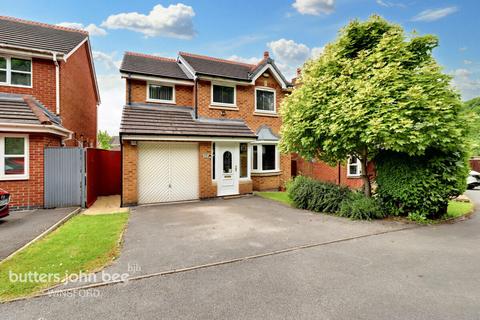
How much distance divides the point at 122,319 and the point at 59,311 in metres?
0.90

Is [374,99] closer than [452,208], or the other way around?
[374,99]

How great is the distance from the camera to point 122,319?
2953mm

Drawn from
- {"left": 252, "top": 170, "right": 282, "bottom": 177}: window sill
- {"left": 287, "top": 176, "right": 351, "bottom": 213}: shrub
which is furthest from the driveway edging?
{"left": 252, "top": 170, "right": 282, "bottom": 177}: window sill

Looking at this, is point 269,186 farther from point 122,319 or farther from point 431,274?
point 122,319

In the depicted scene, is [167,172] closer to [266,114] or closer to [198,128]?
[198,128]

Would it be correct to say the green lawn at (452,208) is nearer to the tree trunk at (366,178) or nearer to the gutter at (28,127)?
the tree trunk at (366,178)

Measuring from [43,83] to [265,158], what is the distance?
37.3 ft

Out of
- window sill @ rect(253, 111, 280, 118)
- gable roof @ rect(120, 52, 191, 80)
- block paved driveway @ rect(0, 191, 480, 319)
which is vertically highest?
gable roof @ rect(120, 52, 191, 80)

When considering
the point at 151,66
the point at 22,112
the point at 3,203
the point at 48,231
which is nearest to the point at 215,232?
the point at 48,231

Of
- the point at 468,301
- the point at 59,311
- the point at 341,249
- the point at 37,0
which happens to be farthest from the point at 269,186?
the point at 37,0

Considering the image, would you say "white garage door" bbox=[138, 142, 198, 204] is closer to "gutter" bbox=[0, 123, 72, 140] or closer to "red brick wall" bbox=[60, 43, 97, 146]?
"gutter" bbox=[0, 123, 72, 140]

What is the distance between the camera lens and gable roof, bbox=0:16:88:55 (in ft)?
34.4

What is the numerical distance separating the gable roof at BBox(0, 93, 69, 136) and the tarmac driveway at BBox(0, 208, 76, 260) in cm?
314

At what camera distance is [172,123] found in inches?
445
